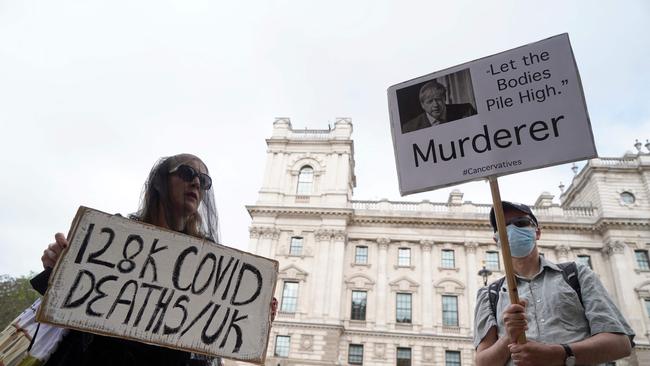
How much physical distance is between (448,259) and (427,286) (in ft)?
8.23

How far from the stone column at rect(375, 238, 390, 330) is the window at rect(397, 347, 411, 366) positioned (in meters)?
1.64

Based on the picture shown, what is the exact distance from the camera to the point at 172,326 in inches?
79.7

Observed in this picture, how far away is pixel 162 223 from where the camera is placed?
8.35 ft

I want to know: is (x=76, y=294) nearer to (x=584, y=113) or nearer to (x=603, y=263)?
(x=584, y=113)

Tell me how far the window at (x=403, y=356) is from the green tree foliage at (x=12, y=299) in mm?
28927


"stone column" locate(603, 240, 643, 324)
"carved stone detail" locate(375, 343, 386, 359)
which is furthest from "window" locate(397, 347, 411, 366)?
"stone column" locate(603, 240, 643, 324)

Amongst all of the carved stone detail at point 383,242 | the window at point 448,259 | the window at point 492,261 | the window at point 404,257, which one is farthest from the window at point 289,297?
the window at point 492,261

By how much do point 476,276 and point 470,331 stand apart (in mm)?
3593

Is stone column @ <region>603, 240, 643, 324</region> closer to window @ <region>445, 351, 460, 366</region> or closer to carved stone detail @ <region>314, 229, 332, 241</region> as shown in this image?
window @ <region>445, 351, 460, 366</region>

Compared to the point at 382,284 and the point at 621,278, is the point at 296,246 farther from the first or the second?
the point at 621,278

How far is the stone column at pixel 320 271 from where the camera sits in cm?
2478

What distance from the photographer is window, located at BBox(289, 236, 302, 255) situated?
88.4 feet

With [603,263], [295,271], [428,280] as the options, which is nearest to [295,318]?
[295,271]

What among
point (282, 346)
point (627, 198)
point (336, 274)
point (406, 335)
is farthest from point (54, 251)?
point (627, 198)
